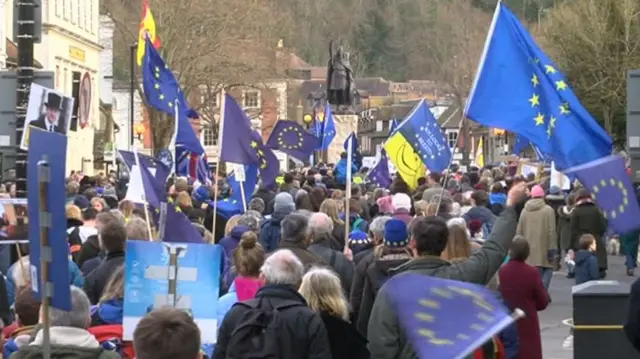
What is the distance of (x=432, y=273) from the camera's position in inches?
307

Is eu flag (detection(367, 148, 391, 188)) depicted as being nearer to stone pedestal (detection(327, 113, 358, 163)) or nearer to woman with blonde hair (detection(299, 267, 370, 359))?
woman with blonde hair (detection(299, 267, 370, 359))

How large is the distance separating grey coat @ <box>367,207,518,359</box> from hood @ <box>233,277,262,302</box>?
3.71 feet

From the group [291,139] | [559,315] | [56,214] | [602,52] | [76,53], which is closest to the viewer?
[56,214]

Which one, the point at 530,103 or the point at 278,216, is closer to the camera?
the point at 530,103

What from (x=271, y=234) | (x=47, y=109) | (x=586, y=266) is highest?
(x=47, y=109)

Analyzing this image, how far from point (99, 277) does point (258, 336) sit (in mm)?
2617

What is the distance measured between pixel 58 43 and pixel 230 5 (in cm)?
733

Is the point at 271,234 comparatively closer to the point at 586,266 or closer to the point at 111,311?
the point at 111,311

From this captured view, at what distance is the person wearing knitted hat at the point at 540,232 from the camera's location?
18.7 metres

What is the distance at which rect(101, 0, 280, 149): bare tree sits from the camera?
61.8 metres

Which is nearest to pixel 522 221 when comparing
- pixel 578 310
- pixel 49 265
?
pixel 578 310

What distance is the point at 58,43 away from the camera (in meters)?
59.5

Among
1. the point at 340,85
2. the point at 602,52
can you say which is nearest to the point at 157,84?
the point at 602,52

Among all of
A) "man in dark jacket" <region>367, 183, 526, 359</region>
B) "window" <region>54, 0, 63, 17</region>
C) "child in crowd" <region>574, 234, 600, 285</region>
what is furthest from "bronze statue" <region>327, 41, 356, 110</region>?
"man in dark jacket" <region>367, 183, 526, 359</region>
